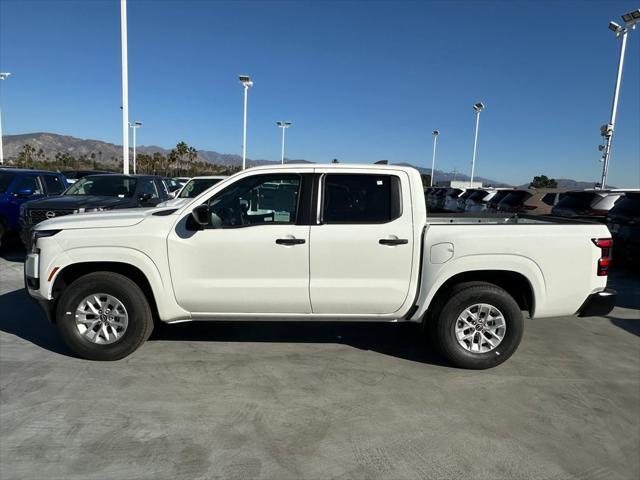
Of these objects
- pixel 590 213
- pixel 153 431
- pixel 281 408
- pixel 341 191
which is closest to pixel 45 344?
pixel 153 431

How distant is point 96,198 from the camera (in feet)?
28.7

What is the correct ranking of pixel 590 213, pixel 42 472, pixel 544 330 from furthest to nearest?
1. pixel 590 213
2. pixel 544 330
3. pixel 42 472

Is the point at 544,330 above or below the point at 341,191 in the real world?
below

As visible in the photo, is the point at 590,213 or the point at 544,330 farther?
the point at 590,213

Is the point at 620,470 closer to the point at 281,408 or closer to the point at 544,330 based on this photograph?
the point at 281,408

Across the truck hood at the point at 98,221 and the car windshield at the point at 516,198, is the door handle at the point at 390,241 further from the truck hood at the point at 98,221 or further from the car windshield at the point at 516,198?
the car windshield at the point at 516,198

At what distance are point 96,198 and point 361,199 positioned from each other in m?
6.63

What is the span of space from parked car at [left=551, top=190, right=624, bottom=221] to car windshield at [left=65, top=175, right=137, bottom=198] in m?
10.1

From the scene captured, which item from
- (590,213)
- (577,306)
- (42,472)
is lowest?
(42,472)

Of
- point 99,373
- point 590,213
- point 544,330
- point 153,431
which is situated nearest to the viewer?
point 153,431

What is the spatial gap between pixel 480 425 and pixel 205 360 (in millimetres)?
2536

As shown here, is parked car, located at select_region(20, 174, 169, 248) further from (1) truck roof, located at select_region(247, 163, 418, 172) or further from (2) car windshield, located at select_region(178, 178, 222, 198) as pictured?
(1) truck roof, located at select_region(247, 163, 418, 172)

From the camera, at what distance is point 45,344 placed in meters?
4.63

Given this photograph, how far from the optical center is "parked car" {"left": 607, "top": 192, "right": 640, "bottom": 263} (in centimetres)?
817
